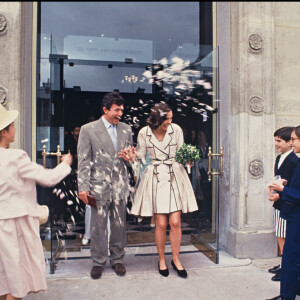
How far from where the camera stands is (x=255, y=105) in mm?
4812

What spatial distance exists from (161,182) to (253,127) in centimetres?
159

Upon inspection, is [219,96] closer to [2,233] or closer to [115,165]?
[115,165]

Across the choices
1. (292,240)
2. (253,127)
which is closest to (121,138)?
(253,127)

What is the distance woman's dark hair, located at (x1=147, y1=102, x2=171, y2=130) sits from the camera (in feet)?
13.5

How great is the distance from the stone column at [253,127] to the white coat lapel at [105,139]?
1.79 metres

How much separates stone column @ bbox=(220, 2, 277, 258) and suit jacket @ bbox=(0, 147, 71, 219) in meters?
2.86

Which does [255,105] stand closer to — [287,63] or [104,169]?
[287,63]

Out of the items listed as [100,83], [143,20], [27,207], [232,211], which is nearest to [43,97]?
[100,83]

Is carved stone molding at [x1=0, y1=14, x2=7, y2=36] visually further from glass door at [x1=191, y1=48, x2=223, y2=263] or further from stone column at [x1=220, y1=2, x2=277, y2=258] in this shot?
stone column at [x1=220, y1=2, x2=277, y2=258]

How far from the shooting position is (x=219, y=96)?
514 cm

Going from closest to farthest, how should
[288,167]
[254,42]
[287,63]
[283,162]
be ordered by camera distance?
[288,167], [283,162], [254,42], [287,63]

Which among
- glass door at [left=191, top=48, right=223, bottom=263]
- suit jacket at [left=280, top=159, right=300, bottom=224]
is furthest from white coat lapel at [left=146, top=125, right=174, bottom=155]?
suit jacket at [left=280, top=159, right=300, bottom=224]

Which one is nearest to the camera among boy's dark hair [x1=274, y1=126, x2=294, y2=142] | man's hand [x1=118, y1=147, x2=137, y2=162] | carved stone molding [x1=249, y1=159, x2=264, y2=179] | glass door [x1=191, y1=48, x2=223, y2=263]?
boy's dark hair [x1=274, y1=126, x2=294, y2=142]

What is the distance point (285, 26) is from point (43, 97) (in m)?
3.57
